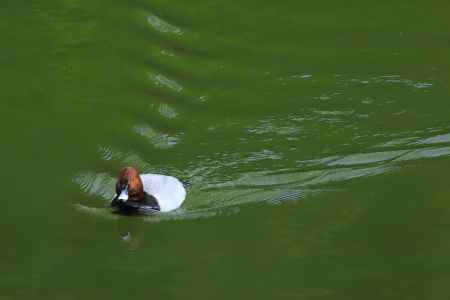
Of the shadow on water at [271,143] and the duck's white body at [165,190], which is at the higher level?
the shadow on water at [271,143]

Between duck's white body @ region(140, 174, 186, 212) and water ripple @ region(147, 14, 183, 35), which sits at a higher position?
water ripple @ region(147, 14, 183, 35)

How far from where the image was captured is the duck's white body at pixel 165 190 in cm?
993

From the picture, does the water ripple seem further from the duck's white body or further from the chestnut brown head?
the chestnut brown head

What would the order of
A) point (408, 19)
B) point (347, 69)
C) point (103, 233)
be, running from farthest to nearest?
1. point (408, 19)
2. point (347, 69)
3. point (103, 233)

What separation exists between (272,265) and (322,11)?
583 centimetres

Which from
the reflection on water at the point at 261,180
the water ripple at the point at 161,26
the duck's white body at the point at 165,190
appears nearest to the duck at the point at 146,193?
the duck's white body at the point at 165,190

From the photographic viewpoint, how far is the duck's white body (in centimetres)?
993

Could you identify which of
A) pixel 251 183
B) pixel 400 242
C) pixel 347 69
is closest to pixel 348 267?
pixel 400 242

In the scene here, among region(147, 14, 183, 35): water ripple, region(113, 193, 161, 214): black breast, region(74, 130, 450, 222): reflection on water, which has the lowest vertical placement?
region(113, 193, 161, 214): black breast

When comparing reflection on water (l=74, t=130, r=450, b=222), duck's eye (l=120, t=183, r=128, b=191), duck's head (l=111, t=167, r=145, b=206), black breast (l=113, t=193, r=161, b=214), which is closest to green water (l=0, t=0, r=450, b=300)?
reflection on water (l=74, t=130, r=450, b=222)

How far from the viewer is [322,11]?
13.6 meters

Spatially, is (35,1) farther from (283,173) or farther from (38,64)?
(283,173)

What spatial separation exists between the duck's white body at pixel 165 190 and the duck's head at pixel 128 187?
160mm

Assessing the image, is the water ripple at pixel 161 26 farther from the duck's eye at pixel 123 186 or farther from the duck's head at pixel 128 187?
the duck's eye at pixel 123 186
